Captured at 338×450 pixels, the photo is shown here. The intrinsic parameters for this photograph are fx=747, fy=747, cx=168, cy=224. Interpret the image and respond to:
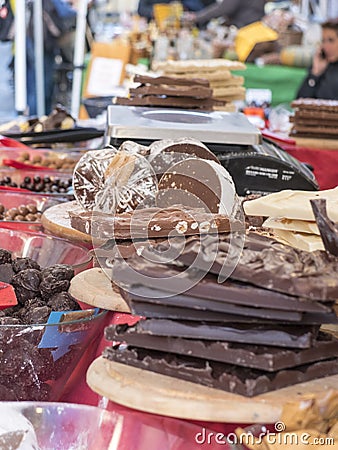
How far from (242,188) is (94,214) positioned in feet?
2.77

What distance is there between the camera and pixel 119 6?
11.5 meters

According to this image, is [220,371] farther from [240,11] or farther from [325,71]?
[240,11]

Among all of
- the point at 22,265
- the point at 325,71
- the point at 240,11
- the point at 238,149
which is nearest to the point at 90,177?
the point at 22,265

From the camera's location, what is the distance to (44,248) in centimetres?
181

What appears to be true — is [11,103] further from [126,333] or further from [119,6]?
[126,333]

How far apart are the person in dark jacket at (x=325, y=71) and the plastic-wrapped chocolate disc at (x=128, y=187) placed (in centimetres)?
417

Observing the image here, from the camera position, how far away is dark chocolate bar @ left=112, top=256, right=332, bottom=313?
97 cm

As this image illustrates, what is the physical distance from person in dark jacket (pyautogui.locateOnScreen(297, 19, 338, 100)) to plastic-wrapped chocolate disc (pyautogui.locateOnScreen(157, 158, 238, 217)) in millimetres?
4157

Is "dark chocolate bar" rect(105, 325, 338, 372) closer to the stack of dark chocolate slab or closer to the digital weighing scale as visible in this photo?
the stack of dark chocolate slab

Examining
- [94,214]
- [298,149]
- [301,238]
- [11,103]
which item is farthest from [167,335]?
[11,103]

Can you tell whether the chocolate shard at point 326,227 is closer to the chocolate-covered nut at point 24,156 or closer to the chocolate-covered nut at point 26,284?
the chocolate-covered nut at point 26,284

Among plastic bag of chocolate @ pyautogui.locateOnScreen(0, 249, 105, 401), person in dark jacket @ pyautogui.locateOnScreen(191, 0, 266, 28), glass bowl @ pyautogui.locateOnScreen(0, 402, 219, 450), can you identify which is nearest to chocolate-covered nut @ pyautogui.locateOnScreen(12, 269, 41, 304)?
plastic bag of chocolate @ pyautogui.locateOnScreen(0, 249, 105, 401)

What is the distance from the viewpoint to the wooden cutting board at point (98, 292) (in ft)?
4.25

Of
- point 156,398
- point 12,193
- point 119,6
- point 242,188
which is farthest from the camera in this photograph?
point 119,6
